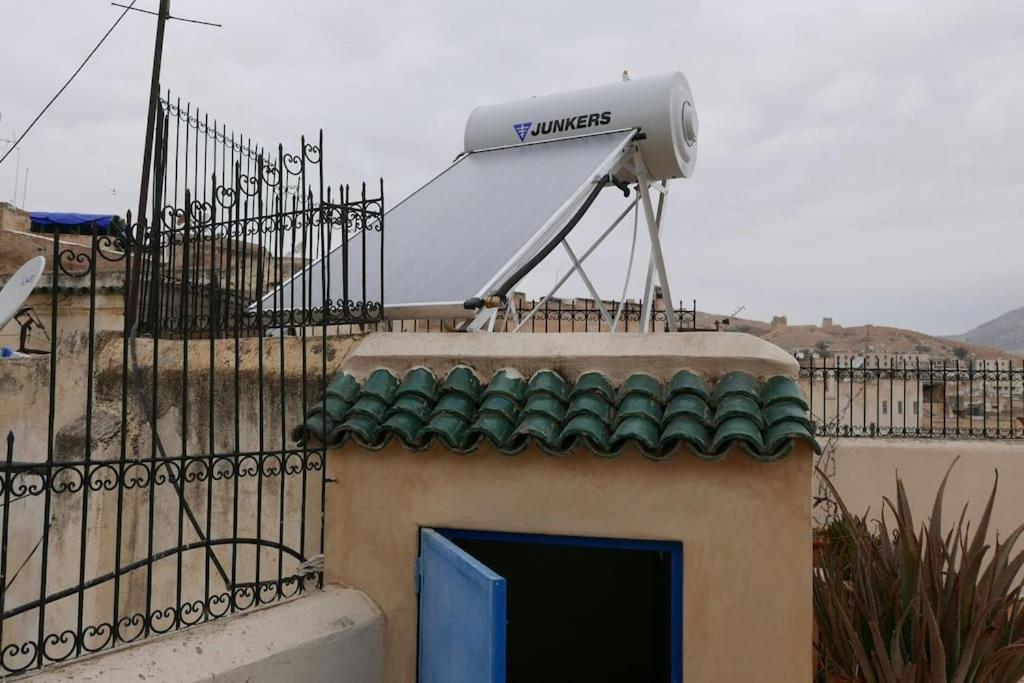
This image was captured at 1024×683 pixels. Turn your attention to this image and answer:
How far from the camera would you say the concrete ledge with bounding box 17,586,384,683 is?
339 cm

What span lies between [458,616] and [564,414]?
1174mm

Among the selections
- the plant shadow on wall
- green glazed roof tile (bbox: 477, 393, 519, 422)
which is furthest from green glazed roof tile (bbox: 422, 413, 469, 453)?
the plant shadow on wall

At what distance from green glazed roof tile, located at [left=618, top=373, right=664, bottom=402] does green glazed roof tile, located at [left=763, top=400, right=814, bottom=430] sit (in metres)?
0.57

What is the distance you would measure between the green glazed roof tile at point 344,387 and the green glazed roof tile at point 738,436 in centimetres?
215

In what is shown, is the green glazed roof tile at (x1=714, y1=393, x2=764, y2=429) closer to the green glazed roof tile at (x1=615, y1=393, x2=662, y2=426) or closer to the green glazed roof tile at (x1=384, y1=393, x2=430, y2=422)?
the green glazed roof tile at (x1=615, y1=393, x2=662, y2=426)

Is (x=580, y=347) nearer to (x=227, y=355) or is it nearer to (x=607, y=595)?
(x=227, y=355)

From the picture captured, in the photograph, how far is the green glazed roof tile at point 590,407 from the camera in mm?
4117

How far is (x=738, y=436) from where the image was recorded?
375cm

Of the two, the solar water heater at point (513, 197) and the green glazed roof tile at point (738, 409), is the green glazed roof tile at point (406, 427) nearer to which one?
the solar water heater at point (513, 197)

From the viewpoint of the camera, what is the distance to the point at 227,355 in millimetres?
5715

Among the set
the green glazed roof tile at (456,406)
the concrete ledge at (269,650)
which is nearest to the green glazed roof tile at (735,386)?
the green glazed roof tile at (456,406)

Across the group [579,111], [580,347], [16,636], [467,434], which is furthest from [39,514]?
[579,111]

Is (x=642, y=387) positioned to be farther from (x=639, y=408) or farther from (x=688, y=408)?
(x=688, y=408)

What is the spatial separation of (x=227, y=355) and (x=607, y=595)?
4.50 meters
